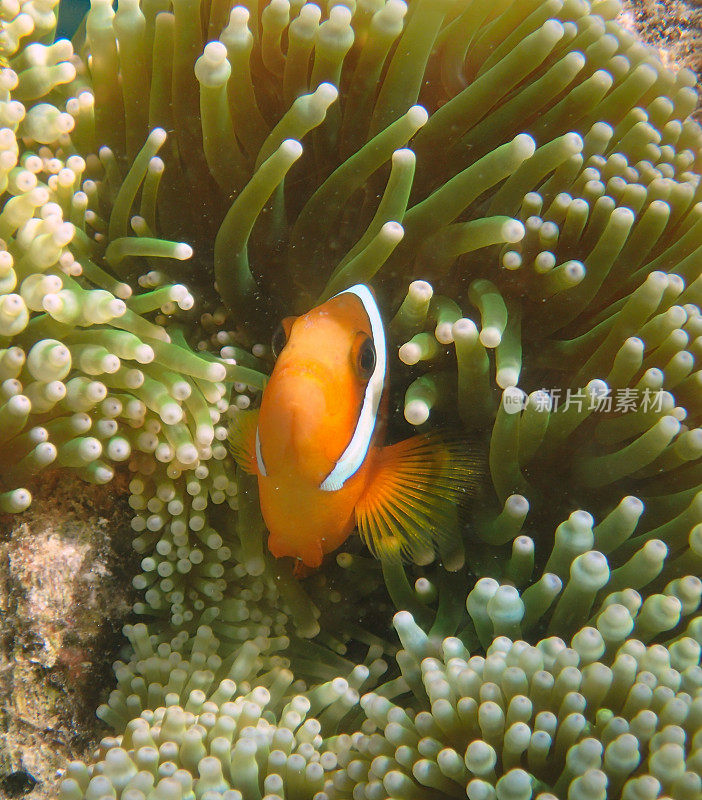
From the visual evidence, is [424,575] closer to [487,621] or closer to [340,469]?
[487,621]

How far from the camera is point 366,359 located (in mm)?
1096

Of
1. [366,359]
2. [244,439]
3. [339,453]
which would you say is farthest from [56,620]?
[366,359]

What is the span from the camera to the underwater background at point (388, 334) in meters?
1.04

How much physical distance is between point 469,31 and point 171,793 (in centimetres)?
141

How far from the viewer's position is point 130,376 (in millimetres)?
1133

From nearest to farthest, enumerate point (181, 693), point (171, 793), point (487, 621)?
1. point (171, 793)
2. point (487, 621)
3. point (181, 693)

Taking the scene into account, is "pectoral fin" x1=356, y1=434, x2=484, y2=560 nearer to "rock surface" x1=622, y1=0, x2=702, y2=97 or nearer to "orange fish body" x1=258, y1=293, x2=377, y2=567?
"orange fish body" x1=258, y1=293, x2=377, y2=567

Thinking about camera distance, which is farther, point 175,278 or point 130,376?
point 175,278

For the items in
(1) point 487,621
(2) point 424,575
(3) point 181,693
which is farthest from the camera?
(2) point 424,575

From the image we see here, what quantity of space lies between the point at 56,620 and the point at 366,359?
72cm

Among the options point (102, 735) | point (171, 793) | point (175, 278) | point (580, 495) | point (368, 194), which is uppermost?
point (368, 194)

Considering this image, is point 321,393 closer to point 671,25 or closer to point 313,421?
point 313,421

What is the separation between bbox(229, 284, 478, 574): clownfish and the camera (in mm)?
1027

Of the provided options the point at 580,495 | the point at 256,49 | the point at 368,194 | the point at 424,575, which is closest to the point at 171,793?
the point at 424,575
